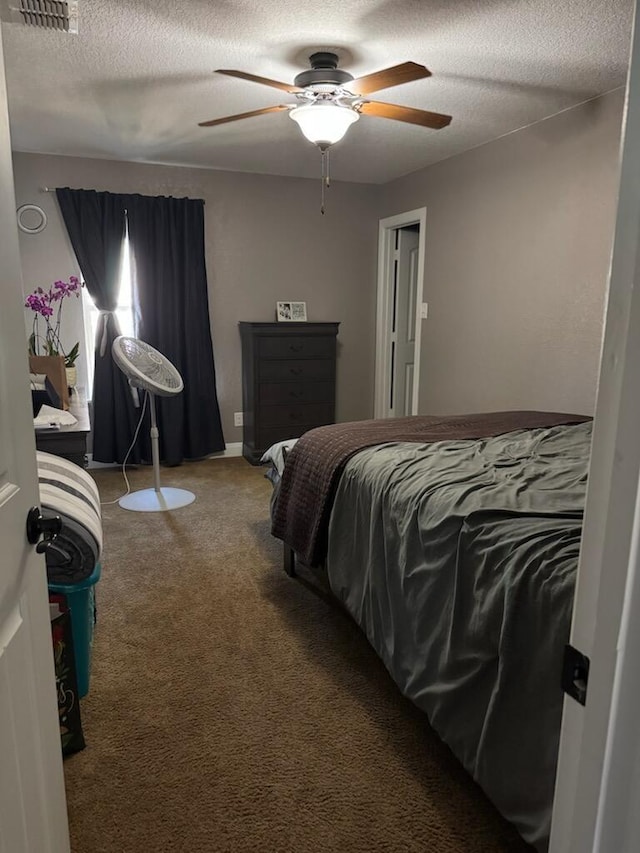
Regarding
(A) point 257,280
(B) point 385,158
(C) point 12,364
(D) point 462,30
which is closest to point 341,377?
(A) point 257,280

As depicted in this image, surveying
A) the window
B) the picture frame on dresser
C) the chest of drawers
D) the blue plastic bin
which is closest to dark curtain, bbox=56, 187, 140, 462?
the window

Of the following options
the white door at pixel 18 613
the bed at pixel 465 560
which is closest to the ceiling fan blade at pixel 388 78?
the bed at pixel 465 560

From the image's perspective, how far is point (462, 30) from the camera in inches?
91.8

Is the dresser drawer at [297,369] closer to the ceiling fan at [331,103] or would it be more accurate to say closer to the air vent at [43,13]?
the ceiling fan at [331,103]

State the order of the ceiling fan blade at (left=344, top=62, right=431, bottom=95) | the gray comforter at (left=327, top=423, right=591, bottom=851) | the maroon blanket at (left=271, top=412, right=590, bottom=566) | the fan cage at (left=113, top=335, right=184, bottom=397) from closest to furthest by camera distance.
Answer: the gray comforter at (left=327, top=423, right=591, bottom=851) < the ceiling fan blade at (left=344, top=62, right=431, bottom=95) < the maroon blanket at (left=271, top=412, right=590, bottom=566) < the fan cage at (left=113, top=335, right=184, bottom=397)

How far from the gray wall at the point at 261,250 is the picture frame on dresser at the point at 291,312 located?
58mm

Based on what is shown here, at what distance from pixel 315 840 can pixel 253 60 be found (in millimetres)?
2993

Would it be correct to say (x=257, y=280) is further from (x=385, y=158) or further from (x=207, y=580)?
(x=207, y=580)

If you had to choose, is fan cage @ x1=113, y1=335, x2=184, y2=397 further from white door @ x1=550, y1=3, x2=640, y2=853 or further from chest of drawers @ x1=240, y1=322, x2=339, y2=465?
white door @ x1=550, y1=3, x2=640, y2=853

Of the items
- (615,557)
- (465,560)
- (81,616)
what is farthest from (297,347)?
(615,557)

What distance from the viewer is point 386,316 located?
5270mm

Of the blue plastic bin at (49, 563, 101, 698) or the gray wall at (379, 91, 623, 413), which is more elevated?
the gray wall at (379, 91, 623, 413)

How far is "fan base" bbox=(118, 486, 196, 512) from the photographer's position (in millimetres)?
3791

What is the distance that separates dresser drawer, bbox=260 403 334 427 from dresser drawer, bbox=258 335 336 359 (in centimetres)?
42
